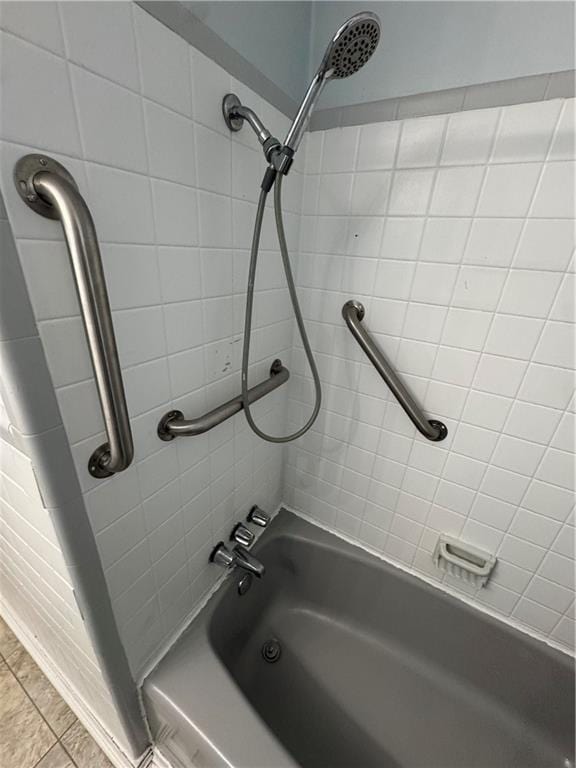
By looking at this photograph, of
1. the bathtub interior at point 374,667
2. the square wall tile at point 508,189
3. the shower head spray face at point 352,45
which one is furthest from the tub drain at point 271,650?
the shower head spray face at point 352,45

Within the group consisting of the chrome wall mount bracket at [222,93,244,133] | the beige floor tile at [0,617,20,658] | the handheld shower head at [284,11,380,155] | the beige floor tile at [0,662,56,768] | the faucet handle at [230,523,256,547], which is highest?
the handheld shower head at [284,11,380,155]

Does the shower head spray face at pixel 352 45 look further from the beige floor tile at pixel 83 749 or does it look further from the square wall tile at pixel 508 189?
the beige floor tile at pixel 83 749

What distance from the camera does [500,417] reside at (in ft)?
2.43

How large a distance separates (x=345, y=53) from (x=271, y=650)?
1.54 metres

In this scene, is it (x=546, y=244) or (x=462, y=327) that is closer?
(x=546, y=244)

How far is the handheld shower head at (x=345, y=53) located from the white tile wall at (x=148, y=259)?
0.15 meters

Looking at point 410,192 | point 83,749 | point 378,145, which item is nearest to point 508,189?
point 410,192

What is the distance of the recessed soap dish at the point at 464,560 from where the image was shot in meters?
0.86

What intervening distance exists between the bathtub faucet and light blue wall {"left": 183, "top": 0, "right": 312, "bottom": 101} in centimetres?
112

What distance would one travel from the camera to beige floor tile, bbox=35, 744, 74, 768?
815 millimetres

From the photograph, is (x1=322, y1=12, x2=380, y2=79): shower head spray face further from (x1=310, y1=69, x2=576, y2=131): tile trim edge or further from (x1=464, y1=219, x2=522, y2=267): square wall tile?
(x1=464, y1=219, x2=522, y2=267): square wall tile

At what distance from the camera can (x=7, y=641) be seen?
1065 millimetres


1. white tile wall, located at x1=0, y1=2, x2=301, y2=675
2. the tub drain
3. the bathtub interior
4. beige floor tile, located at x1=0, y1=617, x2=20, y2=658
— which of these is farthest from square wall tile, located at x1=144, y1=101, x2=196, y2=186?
beige floor tile, located at x1=0, y1=617, x2=20, y2=658

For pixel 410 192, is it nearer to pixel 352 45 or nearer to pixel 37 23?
pixel 352 45
